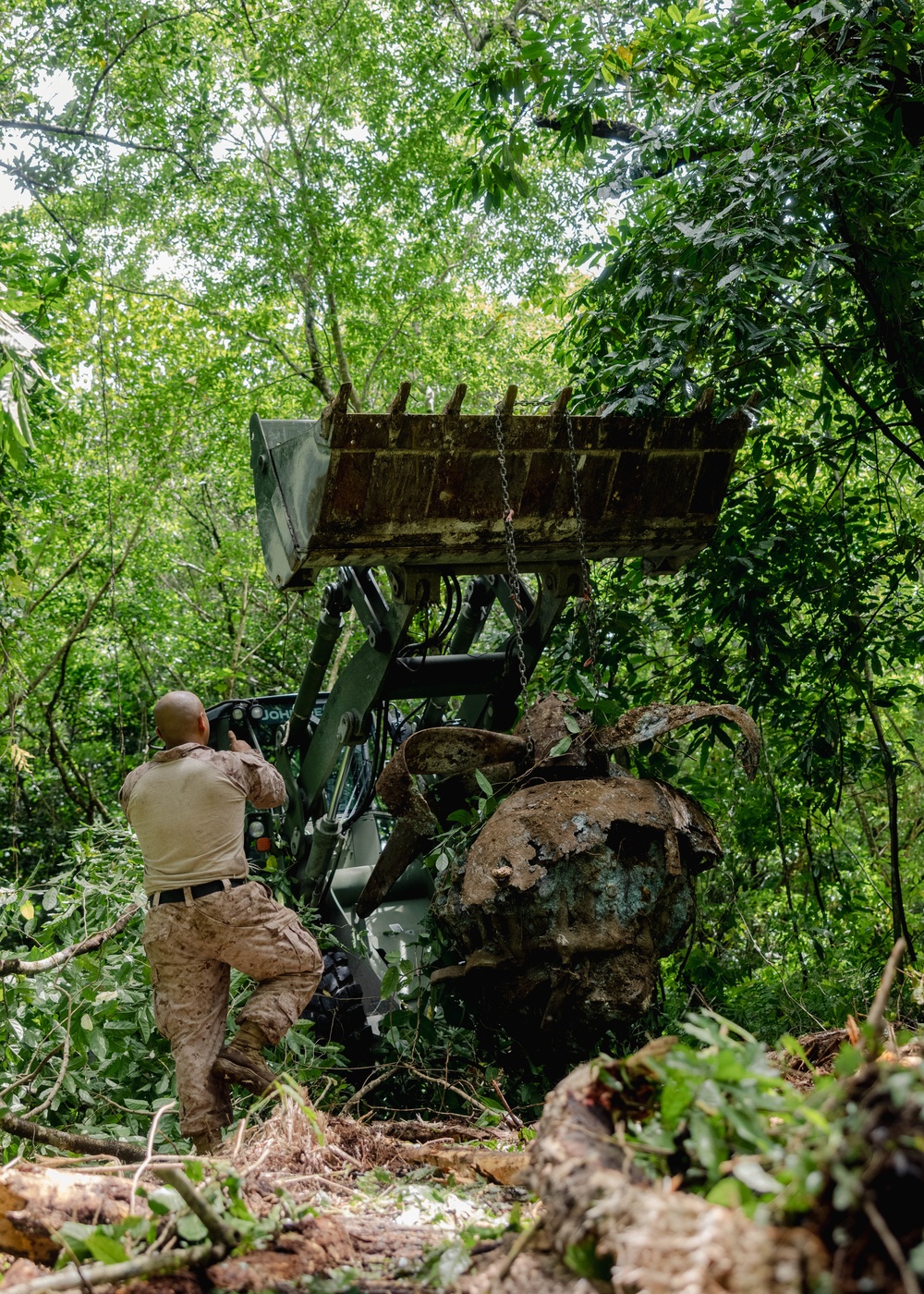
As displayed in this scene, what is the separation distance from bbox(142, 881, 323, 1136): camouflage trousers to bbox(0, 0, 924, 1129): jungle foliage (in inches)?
19.7

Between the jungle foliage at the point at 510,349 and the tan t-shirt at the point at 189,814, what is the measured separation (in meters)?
0.98

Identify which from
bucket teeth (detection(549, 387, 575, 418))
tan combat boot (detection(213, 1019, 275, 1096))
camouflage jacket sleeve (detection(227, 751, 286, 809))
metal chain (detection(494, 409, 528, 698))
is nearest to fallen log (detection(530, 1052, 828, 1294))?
tan combat boot (detection(213, 1019, 275, 1096))

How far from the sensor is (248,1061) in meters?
4.19

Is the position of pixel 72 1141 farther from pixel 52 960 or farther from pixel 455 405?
pixel 455 405

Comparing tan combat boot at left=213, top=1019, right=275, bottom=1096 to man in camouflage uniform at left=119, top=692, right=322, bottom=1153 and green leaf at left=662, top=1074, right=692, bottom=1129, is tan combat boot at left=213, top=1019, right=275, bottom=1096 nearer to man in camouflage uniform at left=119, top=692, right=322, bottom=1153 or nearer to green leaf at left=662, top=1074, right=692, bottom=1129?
man in camouflage uniform at left=119, top=692, right=322, bottom=1153

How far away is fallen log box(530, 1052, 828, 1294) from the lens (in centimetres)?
146

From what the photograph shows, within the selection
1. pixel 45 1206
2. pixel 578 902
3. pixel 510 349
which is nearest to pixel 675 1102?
pixel 45 1206

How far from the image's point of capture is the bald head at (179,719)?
4.54 m

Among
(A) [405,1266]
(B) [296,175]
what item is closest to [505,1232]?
(A) [405,1266]

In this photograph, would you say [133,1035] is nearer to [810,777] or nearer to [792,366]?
[810,777]

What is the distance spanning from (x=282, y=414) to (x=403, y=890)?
333 inches

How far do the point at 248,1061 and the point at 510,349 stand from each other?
11.7 meters

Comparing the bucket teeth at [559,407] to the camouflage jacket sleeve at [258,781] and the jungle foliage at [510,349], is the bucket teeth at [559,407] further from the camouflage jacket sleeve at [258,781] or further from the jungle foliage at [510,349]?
the camouflage jacket sleeve at [258,781]

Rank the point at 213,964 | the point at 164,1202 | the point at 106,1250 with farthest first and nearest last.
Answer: the point at 213,964, the point at 164,1202, the point at 106,1250
